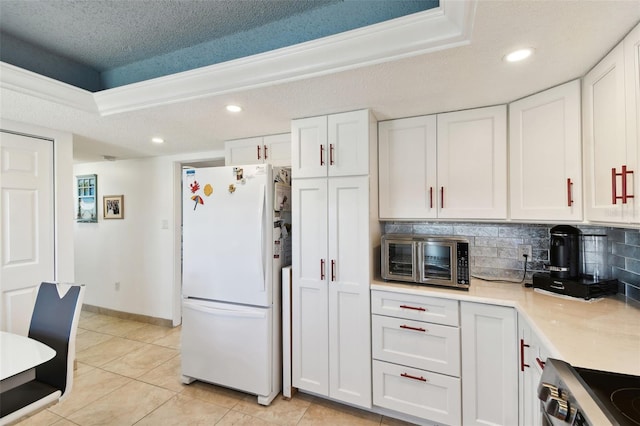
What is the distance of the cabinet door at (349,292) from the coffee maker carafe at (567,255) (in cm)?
117

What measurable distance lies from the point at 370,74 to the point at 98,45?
1876 millimetres

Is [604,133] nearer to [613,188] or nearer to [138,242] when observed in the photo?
[613,188]

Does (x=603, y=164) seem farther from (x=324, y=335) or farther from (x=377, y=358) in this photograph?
(x=324, y=335)

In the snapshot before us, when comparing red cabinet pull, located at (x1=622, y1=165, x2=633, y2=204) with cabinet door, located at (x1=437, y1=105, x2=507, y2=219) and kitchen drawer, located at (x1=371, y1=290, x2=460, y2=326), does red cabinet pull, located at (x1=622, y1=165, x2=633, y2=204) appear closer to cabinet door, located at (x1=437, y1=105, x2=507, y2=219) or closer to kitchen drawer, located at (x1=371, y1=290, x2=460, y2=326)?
cabinet door, located at (x1=437, y1=105, x2=507, y2=219)

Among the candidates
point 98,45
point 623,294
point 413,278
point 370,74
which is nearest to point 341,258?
point 413,278

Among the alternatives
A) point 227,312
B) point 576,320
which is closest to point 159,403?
point 227,312

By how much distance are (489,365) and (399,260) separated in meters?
0.81

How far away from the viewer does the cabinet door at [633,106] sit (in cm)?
116

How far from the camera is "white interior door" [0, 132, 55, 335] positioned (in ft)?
7.34

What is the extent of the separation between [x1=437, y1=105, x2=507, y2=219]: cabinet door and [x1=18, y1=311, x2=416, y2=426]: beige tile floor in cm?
161

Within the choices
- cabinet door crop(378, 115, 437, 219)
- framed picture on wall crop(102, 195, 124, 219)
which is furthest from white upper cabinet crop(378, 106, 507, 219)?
framed picture on wall crop(102, 195, 124, 219)

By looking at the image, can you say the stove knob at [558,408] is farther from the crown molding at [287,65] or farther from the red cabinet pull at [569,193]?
the crown molding at [287,65]

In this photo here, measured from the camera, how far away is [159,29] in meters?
1.79

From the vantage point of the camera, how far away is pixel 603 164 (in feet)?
4.67
